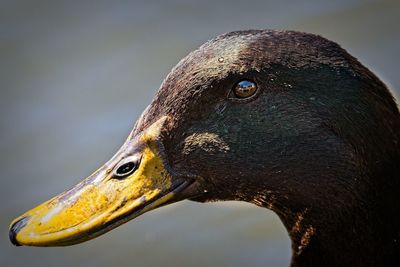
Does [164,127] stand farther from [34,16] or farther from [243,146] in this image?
[34,16]

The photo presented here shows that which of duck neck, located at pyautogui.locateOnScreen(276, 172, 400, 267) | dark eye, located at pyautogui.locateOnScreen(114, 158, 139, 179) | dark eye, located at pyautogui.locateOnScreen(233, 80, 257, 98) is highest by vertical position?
dark eye, located at pyautogui.locateOnScreen(233, 80, 257, 98)

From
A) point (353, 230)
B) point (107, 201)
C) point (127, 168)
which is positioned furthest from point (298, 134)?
point (107, 201)

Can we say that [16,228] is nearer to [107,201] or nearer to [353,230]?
[107,201]

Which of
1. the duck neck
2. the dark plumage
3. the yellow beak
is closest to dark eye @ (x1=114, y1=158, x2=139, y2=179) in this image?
the yellow beak

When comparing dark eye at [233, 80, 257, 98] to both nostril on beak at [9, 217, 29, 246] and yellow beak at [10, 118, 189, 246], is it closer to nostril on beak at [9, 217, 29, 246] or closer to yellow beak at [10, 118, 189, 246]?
yellow beak at [10, 118, 189, 246]

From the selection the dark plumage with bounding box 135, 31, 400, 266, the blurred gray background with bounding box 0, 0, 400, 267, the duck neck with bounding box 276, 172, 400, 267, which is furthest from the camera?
the blurred gray background with bounding box 0, 0, 400, 267

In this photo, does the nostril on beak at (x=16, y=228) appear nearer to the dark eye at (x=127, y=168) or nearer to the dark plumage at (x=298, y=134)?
the dark eye at (x=127, y=168)
